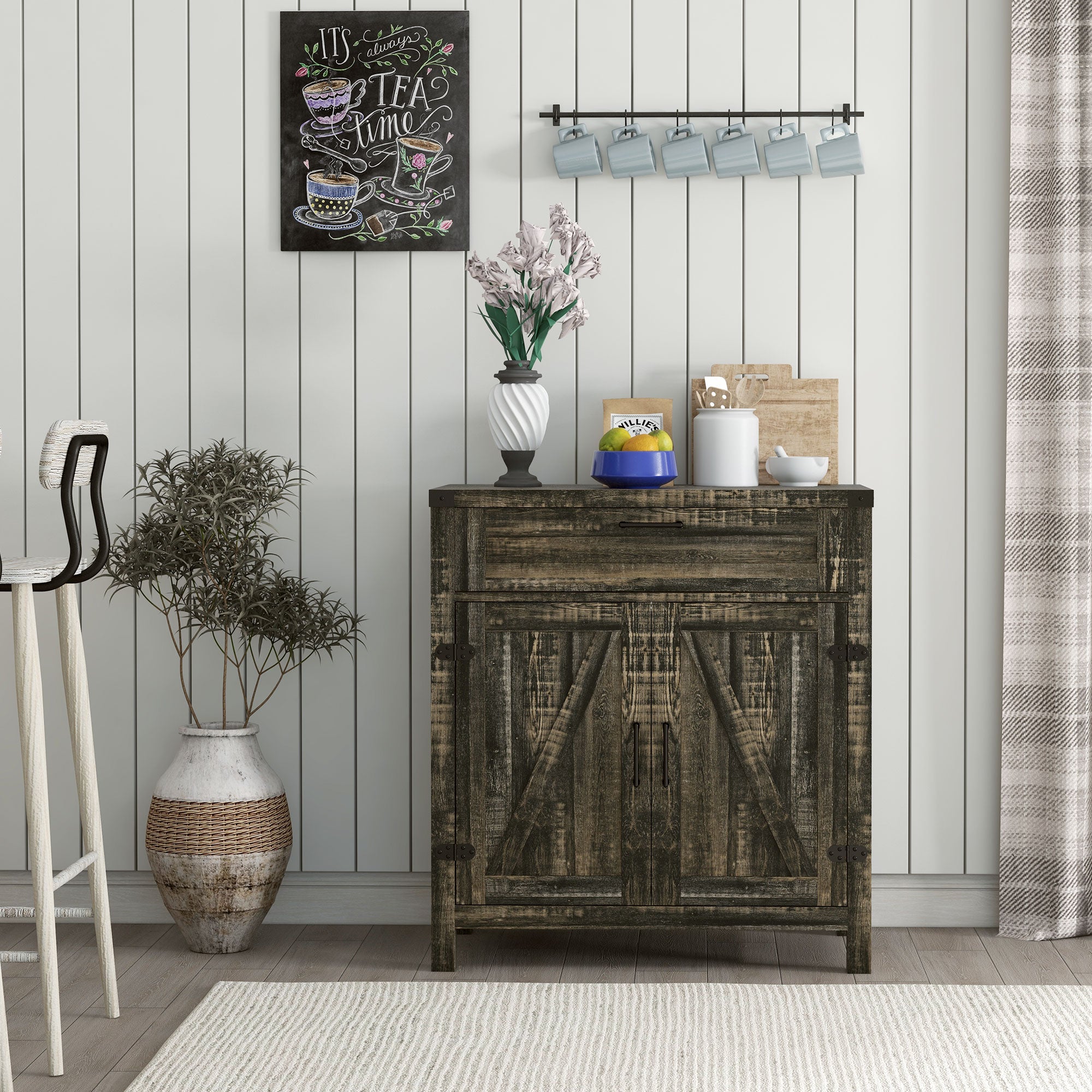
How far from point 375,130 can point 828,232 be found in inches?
44.6

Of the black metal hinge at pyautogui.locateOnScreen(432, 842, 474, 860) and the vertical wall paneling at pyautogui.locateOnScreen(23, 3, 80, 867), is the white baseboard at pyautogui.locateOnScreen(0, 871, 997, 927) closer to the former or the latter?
the vertical wall paneling at pyautogui.locateOnScreen(23, 3, 80, 867)

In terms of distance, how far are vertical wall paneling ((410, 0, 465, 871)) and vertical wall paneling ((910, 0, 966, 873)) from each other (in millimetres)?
1109

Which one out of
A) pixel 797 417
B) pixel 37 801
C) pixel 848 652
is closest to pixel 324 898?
pixel 37 801

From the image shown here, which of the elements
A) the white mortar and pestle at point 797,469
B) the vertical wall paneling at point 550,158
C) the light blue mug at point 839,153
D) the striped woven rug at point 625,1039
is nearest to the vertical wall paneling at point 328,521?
the vertical wall paneling at point 550,158

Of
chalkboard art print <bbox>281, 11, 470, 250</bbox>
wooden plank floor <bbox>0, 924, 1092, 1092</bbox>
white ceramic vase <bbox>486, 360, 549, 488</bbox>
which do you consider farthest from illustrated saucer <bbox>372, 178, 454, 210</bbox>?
wooden plank floor <bbox>0, 924, 1092, 1092</bbox>

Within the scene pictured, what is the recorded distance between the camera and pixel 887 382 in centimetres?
283

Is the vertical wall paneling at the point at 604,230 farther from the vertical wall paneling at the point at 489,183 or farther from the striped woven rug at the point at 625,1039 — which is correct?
the striped woven rug at the point at 625,1039

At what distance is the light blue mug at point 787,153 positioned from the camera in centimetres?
275

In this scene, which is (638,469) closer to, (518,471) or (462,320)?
(518,471)

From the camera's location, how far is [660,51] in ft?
9.21

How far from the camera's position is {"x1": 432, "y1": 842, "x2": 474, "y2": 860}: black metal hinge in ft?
8.09

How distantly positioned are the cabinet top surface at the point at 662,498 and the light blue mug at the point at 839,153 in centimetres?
85

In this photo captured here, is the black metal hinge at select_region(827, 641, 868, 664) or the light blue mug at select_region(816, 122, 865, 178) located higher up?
the light blue mug at select_region(816, 122, 865, 178)

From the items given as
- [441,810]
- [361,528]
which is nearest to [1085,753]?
[441,810]
